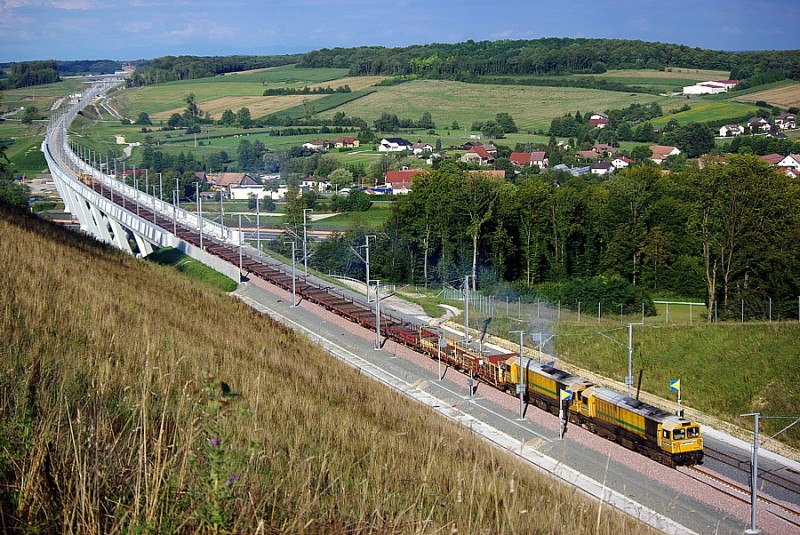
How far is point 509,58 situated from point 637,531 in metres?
169

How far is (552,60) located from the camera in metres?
166

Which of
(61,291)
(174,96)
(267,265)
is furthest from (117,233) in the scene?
(174,96)

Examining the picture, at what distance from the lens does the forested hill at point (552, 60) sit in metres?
162

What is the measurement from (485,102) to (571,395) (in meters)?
120

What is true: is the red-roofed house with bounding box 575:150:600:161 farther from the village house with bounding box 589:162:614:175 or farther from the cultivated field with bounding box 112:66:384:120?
the cultivated field with bounding box 112:66:384:120

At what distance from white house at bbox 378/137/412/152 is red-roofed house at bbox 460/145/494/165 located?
862 centimetres

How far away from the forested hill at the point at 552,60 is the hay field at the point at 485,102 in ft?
44.8

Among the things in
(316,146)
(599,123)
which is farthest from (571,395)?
(599,123)

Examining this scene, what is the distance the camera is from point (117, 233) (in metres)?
68.9

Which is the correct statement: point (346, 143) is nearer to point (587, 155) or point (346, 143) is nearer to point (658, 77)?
point (587, 155)

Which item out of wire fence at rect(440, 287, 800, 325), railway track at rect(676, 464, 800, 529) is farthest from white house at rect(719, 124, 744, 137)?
railway track at rect(676, 464, 800, 529)

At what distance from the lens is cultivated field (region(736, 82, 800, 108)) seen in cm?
11956

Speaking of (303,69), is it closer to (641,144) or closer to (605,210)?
(641,144)

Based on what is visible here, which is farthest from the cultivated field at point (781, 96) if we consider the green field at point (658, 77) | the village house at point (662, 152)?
the village house at point (662, 152)
